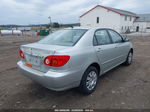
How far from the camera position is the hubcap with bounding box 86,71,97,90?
2889 millimetres

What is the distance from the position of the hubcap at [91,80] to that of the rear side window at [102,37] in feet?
2.74

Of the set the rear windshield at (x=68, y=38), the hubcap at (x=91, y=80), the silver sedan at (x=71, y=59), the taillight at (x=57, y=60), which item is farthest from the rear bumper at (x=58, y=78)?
the rear windshield at (x=68, y=38)

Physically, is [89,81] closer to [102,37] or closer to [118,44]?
[102,37]

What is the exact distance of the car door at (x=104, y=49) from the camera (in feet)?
9.99

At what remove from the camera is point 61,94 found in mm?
2992

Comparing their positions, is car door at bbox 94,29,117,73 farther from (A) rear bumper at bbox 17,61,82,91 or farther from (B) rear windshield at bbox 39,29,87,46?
(A) rear bumper at bbox 17,61,82,91

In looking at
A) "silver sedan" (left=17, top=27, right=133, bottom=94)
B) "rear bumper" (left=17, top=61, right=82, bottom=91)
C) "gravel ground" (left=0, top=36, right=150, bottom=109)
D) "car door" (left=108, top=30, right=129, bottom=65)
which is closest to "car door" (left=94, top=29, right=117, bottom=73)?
"silver sedan" (left=17, top=27, right=133, bottom=94)

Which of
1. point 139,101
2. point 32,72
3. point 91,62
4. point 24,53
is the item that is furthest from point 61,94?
point 139,101

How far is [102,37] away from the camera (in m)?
3.37

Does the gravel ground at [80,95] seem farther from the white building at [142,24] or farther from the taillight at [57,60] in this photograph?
the white building at [142,24]

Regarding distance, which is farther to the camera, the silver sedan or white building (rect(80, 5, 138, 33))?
white building (rect(80, 5, 138, 33))

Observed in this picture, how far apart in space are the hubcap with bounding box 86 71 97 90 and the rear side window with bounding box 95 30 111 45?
835 millimetres

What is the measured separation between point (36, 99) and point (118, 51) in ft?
9.57

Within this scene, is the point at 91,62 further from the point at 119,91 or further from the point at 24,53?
the point at 24,53
